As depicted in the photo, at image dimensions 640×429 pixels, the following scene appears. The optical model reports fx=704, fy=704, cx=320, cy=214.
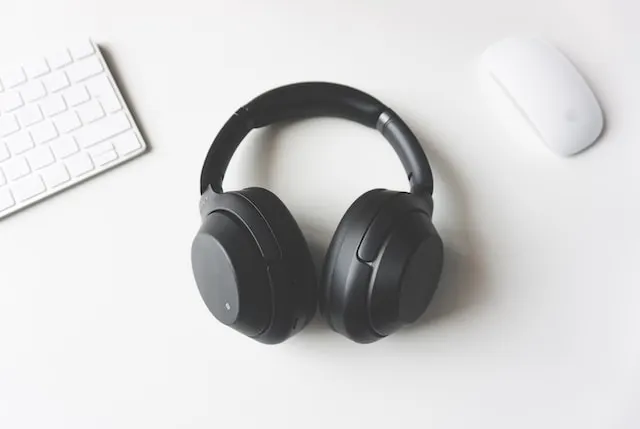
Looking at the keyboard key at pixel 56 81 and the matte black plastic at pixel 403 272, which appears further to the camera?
the keyboard key at pixel 56 81

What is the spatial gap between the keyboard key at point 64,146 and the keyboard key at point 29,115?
0.11 feet

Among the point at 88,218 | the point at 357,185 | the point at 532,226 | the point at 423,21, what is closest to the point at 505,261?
the point at 532,226

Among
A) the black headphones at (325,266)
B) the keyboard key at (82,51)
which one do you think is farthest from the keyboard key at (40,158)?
the black headphones at (325,266)

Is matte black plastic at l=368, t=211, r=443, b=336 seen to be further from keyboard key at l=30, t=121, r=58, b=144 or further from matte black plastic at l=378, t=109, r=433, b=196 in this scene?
keyboard key at l=30, t=121, r=58, b=144

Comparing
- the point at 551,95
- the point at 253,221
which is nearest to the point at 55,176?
the point at 253,221

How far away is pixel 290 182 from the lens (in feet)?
2.30

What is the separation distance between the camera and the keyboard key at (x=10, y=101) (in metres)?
0.74

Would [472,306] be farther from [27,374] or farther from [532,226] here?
[27,374]

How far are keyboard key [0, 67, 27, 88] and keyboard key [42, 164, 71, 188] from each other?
10 centimetres

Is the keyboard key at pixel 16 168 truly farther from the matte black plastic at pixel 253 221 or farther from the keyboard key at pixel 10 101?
the matte black plastic at pixel 253 221

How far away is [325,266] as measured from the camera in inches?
23.5

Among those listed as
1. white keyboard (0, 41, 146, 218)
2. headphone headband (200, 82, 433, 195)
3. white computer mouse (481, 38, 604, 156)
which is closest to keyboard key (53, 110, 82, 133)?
white keyboard (0, 41, 146, 218)

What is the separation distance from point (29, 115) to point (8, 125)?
0.02m

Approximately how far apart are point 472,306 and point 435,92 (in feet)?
0.72
